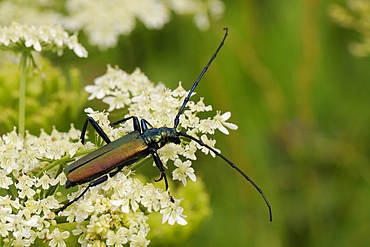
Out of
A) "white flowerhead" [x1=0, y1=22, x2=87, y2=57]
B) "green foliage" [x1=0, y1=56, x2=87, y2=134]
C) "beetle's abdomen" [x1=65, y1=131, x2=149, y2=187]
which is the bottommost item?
"beetle's abdomen" [x1=65, y1=131, x2=149, y2=187]

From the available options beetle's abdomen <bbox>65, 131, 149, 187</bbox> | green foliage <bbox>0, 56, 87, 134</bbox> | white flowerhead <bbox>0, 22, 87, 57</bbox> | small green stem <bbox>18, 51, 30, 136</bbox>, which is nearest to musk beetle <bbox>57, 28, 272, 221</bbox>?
beetle's abdomen <bbox>65, 131, 149, 187</bbox>

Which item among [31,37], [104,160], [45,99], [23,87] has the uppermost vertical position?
[45,99]

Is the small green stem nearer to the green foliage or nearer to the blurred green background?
the green foliage

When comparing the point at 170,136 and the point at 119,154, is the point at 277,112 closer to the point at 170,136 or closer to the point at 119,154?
the point at 170,136

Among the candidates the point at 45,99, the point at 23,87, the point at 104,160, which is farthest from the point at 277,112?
the point at 104,160

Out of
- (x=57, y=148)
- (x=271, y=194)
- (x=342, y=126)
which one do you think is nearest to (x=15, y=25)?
(x=57, y=148)

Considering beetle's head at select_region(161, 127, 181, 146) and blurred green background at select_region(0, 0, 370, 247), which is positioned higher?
blurred green background at select_region(0, 0, 370, 247)

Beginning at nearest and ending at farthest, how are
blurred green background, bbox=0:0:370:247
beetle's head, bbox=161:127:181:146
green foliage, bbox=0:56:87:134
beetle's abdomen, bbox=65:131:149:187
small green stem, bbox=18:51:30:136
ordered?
beetle's abdomen, bbox=65:131:149:187
beetle's head, bbox=161:127:181:146
small green stem, bbox=18:51:30:136
green foliage, bbox=0:56:87:134
blurred green background, bbox=0:0:370:247

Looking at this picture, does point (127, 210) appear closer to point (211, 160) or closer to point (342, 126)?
point (211, 160)

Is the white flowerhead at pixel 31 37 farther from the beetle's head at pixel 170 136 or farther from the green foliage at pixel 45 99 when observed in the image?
the beetle's head at pixel 170 136
